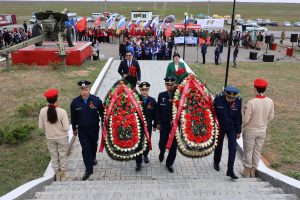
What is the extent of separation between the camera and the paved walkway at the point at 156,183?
4.50 meters

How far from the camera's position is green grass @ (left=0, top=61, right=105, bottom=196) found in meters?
5.75

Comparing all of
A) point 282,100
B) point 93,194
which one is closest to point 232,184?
point 93,194

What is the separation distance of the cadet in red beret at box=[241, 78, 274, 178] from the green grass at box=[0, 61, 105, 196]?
355 centimetres

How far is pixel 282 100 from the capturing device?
1084 centimetres

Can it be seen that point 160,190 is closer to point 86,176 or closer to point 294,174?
point 86,176

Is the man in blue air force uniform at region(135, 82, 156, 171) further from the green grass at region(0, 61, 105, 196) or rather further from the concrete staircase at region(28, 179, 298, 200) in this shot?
the green grass at region(0, 61, 105, 196)

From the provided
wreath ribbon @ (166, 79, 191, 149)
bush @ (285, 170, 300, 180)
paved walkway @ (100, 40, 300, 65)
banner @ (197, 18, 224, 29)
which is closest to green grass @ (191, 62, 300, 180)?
bush @ (285, 170, 300, 180)

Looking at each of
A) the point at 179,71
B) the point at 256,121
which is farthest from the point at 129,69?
the point at 256,121

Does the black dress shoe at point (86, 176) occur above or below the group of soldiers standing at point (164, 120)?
below

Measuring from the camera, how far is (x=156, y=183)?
5137 millimetres

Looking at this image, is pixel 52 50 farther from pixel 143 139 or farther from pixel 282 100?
pixel 143 139

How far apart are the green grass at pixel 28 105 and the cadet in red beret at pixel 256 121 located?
11.6 ft

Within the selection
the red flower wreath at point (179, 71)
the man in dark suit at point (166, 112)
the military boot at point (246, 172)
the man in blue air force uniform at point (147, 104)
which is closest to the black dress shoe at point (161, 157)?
the man in dark suit at point (166, 112)

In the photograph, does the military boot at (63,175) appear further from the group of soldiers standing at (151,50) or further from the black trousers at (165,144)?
the group of soldiers standing at (151,50)
